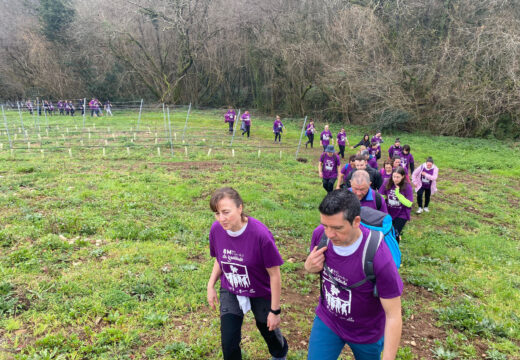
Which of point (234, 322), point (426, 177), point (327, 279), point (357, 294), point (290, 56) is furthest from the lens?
point (290, 56)

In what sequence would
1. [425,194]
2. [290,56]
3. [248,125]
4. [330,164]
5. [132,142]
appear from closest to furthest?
[330,164]
[425,194]
[132,142]
[248,125]
[290,56]

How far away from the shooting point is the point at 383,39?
2194 cm

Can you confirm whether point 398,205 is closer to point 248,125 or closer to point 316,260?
point 316,260

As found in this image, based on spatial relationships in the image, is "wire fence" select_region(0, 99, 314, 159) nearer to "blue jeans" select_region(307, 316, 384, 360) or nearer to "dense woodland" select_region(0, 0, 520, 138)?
"dense woodland" select_region(0, 0, 520, 138)

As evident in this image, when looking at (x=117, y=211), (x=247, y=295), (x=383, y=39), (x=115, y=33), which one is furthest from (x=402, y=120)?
(x=115, y=33)

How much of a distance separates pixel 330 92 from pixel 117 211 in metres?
22.3

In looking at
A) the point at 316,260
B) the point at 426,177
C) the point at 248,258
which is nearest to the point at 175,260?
the point at 248,258

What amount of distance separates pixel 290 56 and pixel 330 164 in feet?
67.8

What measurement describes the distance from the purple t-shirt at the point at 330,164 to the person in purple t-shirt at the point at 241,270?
5746 mm

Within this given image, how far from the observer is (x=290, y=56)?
26.5 metres

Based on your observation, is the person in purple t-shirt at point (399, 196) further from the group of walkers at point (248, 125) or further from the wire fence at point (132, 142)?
the group of walkers at point (248, 125)

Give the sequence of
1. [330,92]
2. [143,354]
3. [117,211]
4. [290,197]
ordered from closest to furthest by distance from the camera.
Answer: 1. [143,354]
2. [117,211]
3. [290,197]
4. [330,92]

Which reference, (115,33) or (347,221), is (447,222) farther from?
(115,33)

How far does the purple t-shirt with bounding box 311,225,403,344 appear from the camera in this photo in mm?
2100
